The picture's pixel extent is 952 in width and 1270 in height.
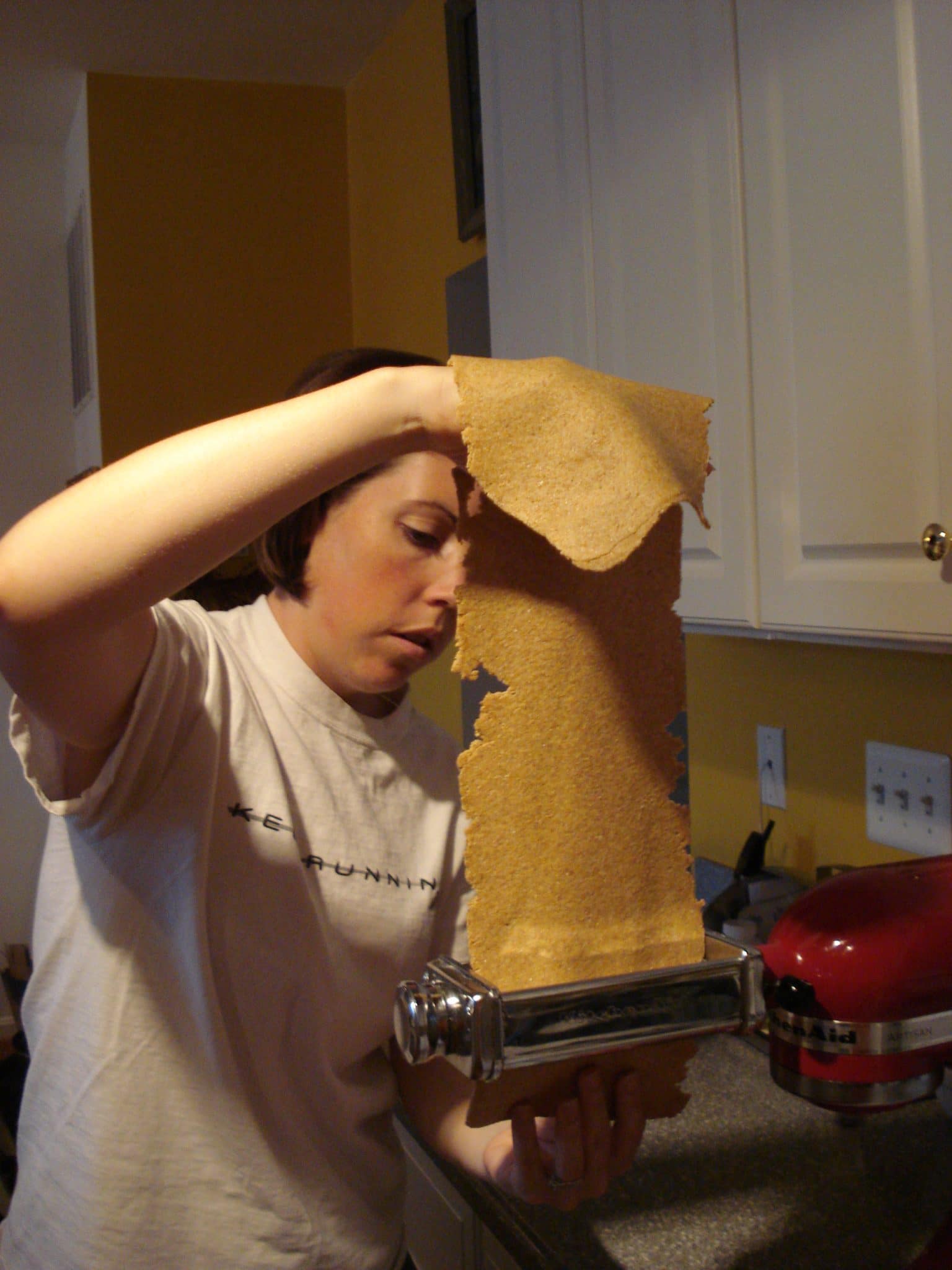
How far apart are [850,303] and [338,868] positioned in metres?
0.75

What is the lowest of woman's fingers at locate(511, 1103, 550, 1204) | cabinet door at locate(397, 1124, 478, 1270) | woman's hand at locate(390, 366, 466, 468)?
cabinet door at locate(397, 1124, 478, 1270)

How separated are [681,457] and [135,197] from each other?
2.82m

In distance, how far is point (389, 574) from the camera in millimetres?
874

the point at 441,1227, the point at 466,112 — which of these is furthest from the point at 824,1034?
the point at 466,112

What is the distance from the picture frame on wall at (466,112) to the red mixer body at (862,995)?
1.87m

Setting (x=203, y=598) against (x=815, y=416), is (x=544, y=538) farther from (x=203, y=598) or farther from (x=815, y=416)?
(x=203, y=598)

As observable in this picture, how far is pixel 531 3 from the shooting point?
1612 millimetres

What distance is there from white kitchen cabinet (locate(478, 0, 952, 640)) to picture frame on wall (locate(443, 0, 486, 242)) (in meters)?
0.70

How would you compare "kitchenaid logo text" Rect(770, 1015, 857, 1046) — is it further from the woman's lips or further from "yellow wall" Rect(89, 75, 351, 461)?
"yellow wall" Rect(89, 75, 351, 461)

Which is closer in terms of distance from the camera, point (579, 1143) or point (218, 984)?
point (579, 1143)

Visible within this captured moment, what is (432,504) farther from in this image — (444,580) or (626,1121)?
(626,1121)

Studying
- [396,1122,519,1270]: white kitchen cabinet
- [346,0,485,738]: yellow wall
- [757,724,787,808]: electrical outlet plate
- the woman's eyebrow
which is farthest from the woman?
[346,0,485,738]: yellow wall

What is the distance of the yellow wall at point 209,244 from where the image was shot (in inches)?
116

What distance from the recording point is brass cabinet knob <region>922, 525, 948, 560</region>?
0.98m
